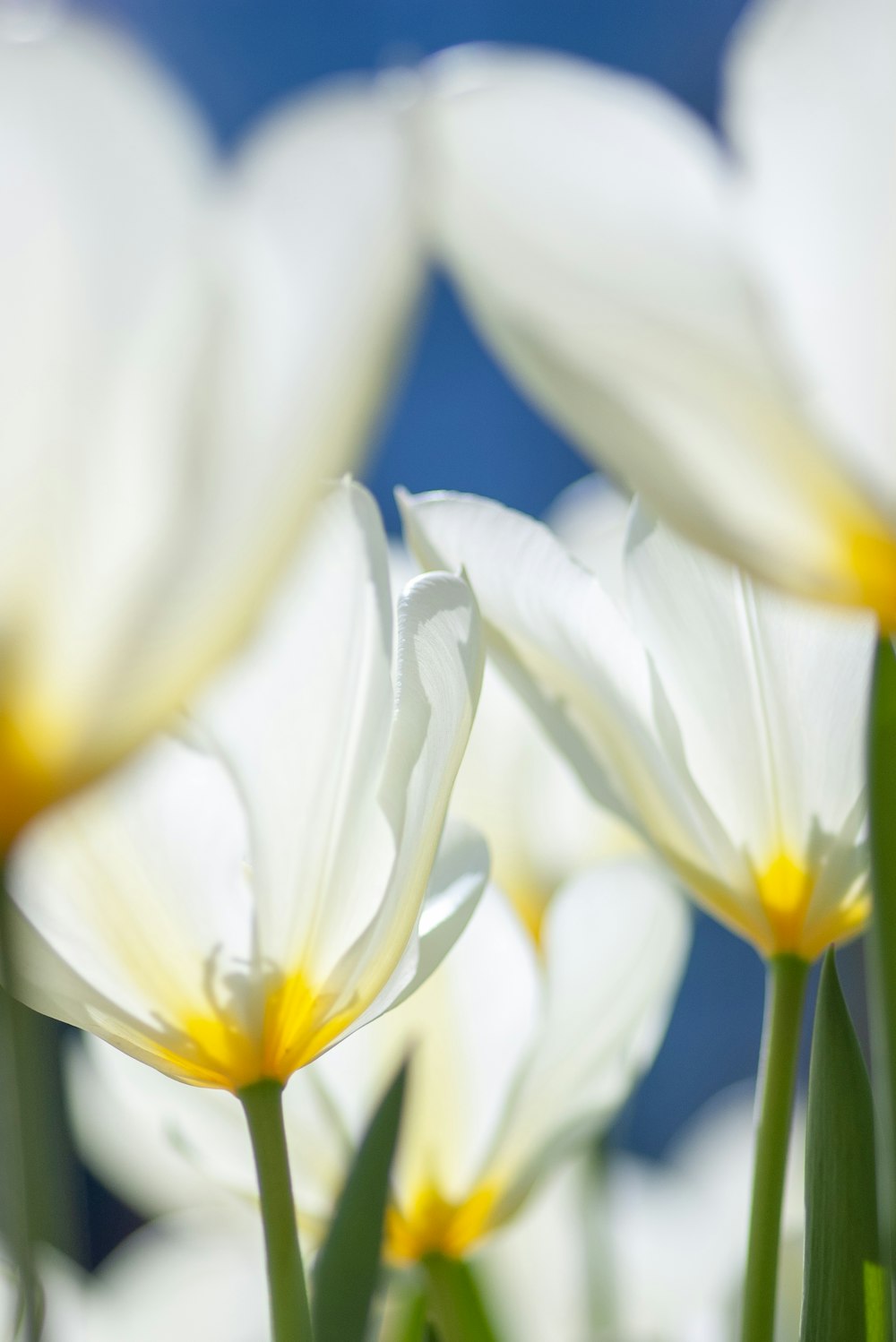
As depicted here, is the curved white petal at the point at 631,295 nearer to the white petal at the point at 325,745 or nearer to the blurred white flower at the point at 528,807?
the white petal at the point at 325,745

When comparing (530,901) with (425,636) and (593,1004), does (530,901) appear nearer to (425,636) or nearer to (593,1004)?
(593,1004)

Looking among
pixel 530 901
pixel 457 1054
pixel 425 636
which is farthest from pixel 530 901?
pixel 425 636

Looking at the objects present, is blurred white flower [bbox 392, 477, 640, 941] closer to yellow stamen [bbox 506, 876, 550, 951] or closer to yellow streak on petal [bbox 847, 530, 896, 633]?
A: yellow stamen [bbox 506, 876, 550, 951]

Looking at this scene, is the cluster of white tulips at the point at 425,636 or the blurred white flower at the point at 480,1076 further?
the blurred white flower at the point at 480,1076

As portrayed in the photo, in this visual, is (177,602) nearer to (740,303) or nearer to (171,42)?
(740,303)

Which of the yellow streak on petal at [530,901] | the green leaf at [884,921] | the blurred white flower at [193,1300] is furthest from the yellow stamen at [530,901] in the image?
the green leaf at [884,921]

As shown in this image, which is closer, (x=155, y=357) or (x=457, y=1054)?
(x=155, y=357)

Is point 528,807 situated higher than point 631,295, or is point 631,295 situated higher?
point 631,295
